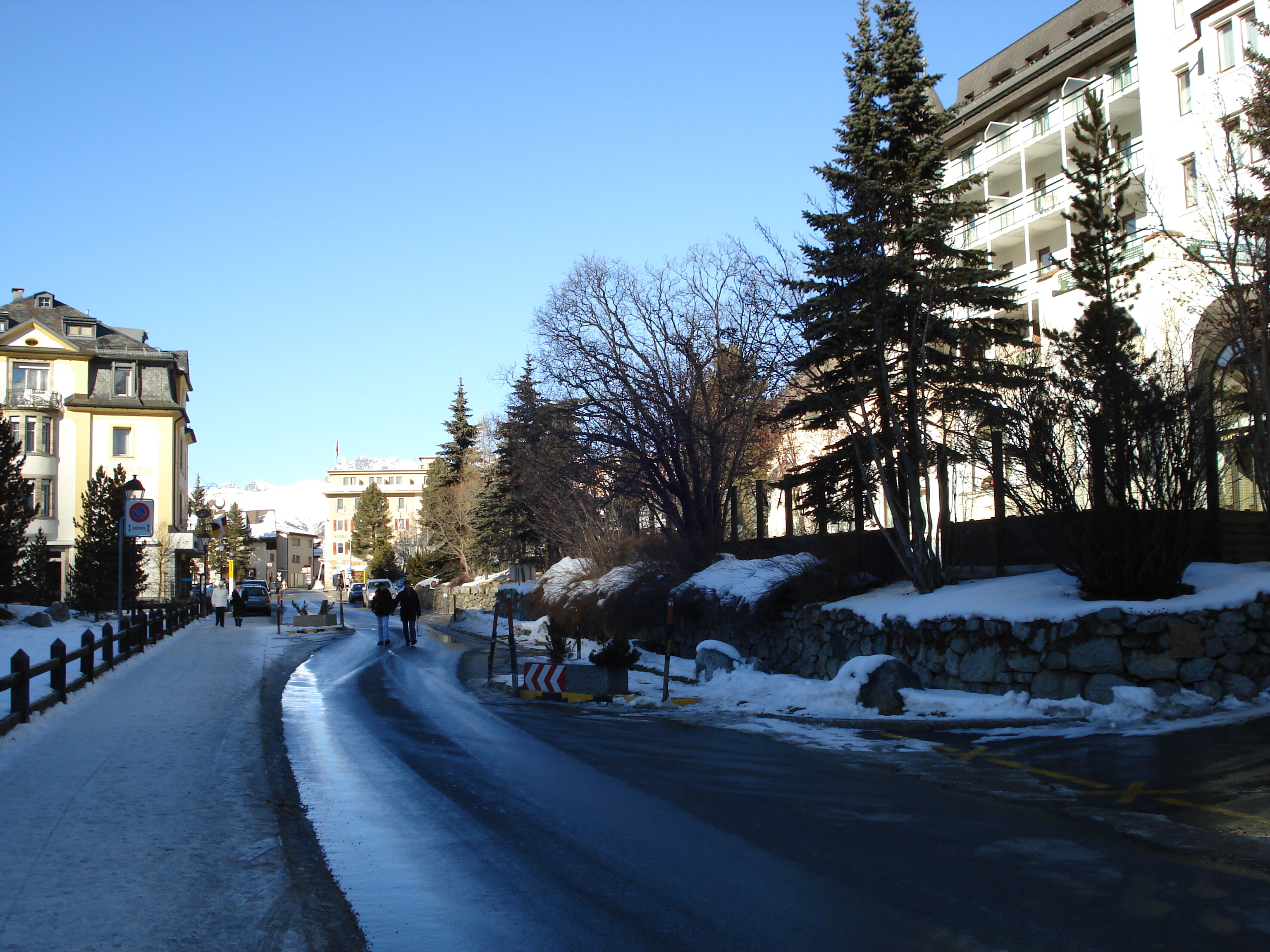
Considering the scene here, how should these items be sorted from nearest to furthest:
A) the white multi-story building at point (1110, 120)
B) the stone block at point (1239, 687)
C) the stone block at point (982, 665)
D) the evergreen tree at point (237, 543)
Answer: the stone block at point (1239, 687) → the stone block at point (982, 665) → the white multi-story building at point (1110, 120) → the evergreen tree at point (237, 543)

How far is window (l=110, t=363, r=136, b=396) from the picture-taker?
61906 millimetres

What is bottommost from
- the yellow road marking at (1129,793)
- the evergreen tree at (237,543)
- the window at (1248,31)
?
the yellow road marking at (1129,793)

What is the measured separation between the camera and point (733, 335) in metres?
29.0

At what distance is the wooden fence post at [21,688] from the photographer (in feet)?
Result: 36.1

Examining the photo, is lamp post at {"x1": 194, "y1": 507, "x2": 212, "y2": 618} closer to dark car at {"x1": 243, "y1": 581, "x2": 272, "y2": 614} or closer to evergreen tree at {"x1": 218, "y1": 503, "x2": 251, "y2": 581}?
dark car at {"x1": 243, "y1": 581, "x2": 272, "y2": 614}

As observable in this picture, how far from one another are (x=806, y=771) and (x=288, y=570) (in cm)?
15722

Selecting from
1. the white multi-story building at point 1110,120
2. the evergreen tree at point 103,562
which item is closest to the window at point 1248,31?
Result: the white multi-story building at point 1110,120

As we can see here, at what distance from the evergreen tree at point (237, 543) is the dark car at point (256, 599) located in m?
51.7

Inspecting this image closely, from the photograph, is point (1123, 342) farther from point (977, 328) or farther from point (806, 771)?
point (806, 771)

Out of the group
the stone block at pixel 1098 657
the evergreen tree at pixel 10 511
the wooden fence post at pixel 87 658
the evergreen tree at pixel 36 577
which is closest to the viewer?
the stone block at pixel 1098 657

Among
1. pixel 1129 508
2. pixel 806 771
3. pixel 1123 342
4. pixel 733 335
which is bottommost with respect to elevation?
pixel 806 771

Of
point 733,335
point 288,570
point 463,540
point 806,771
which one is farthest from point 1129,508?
point 288,570

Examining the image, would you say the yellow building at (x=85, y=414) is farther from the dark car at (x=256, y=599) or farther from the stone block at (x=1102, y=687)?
→ the stone block at (x=1102, y=687)

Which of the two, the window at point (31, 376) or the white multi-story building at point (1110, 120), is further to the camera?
the window at point (31, 376)
